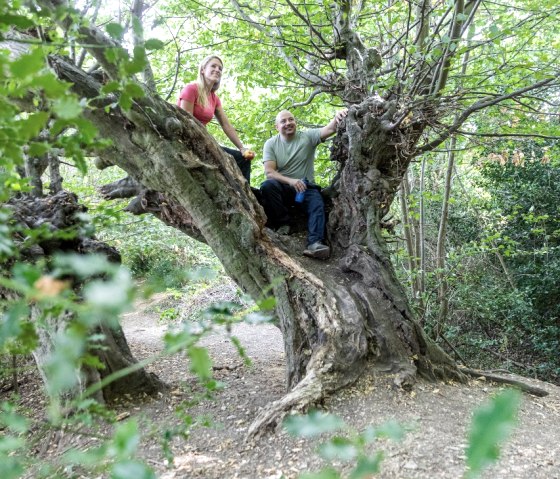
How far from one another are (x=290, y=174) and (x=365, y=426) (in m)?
2.72

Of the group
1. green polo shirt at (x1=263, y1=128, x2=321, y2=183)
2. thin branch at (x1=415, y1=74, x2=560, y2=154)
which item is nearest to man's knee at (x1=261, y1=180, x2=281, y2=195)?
green polo shirt at (x1=263, y1=128, x2=321, y2=183)

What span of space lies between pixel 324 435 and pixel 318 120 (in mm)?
5611

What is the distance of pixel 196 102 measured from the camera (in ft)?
13.9

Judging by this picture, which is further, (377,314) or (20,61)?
(377,314)

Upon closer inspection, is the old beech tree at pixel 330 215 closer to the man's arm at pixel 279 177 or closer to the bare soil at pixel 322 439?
the bare soil at pixel 322 439

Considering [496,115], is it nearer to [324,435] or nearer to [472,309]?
[472,309]

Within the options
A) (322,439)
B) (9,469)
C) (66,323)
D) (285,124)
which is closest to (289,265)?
(322,439)

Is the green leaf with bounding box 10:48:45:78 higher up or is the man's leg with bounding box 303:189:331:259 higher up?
the green leaf with bounding box 10:48:45:78

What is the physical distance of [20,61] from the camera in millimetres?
801

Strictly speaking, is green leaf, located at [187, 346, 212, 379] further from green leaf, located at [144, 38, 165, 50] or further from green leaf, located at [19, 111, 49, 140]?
green leaf, located at [144, 38, 165, 50]

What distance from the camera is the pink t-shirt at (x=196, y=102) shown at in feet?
13.6

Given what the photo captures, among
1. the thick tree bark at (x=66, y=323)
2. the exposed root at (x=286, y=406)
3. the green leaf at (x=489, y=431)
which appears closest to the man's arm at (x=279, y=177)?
the thick tree bark at (x=66, y=323)

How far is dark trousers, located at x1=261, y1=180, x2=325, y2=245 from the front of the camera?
4383 millimetres

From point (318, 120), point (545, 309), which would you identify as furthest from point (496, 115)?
point (545, 309)
